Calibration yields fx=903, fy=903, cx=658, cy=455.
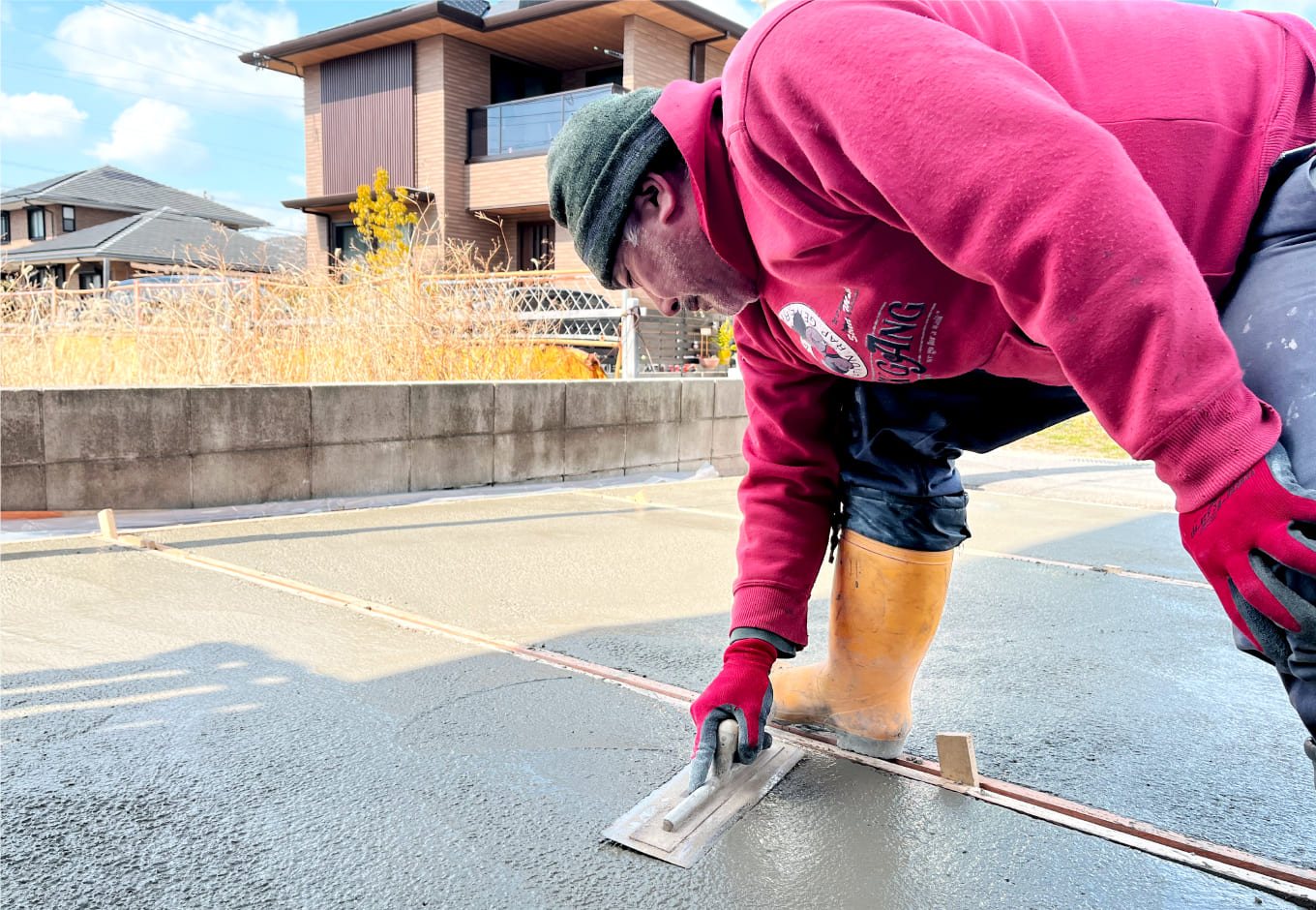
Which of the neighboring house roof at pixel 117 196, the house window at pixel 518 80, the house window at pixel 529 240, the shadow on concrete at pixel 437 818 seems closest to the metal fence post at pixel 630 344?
the shadow on concrete at pixel 437 818

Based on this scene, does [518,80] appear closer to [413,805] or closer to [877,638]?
[877,638]

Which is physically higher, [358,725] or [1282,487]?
[1282,487]

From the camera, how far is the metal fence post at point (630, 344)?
6.73 metres

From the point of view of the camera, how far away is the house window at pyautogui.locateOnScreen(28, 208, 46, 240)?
33031 millimetres

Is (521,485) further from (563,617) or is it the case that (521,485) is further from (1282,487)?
(1282,487)

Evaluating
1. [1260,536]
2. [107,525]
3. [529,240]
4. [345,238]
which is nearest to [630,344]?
[107,525]

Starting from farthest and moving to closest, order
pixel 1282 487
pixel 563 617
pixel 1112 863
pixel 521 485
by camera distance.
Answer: pixel 521 485 → pixel 563 617 → pixel 1112 863 → pixel 1282 487

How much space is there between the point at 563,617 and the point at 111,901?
151 centimetres

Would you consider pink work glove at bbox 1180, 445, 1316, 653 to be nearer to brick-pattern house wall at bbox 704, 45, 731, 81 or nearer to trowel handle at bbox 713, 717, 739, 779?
trowel handle at bbox 713, 717, 739, 779

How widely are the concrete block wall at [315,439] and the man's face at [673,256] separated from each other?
336 centimetres

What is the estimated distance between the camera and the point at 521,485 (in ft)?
17.2

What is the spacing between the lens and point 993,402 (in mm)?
1589

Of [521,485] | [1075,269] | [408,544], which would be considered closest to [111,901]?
[1075,269]

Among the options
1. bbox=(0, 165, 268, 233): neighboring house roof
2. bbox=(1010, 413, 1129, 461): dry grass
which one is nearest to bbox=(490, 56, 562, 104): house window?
bbox=(1010, 413, 1129, 461): dry grass
